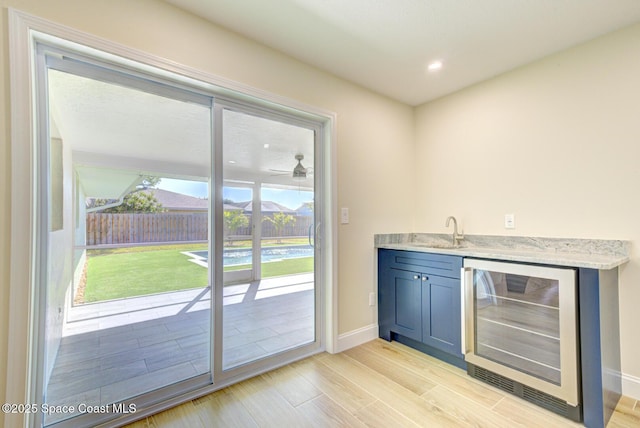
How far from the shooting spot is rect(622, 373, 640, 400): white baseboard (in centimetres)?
192

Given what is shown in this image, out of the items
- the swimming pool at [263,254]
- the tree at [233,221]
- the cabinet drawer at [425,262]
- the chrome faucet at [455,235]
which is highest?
the tree at [233,221]

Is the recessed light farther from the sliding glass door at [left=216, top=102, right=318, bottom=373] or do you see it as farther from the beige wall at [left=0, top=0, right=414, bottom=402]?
the sliding glass door at [left=216, top=102, right=318, bottom=373]

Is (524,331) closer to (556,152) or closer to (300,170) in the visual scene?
(556,152)

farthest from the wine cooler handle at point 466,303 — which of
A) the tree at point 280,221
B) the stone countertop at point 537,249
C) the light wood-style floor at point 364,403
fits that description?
the tree at point 280,221

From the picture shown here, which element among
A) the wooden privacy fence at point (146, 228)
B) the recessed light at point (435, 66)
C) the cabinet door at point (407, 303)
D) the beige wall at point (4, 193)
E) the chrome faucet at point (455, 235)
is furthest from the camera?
the chrome faucet at point (455, 235)

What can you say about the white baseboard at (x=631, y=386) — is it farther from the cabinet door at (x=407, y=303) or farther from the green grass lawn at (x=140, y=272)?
the green grass lawn at (x=140, y=272)

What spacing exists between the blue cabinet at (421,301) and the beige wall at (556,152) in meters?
0.71

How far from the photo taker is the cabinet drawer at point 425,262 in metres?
2.34

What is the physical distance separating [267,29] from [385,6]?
0.82 metres

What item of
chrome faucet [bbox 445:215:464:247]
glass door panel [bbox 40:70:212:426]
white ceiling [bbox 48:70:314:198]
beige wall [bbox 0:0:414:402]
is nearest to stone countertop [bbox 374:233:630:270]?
chrome faucet [bbox 445:215:464:247]

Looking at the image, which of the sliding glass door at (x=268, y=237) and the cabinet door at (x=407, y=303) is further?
the cabinet door at (x=407, y=303)

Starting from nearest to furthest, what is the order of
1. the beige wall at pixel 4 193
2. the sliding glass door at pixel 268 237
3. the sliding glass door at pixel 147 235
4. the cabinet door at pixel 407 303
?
the beige wall at pixel 4 193 → the sliding glass door at pixel 147 235 → the sliding glass door at pixel 268 237 → the cabinet door at pixel 407 303

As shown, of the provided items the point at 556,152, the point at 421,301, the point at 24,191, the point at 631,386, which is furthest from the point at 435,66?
the point at 24,191

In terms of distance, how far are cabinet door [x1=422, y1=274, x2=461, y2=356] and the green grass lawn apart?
1.66m
